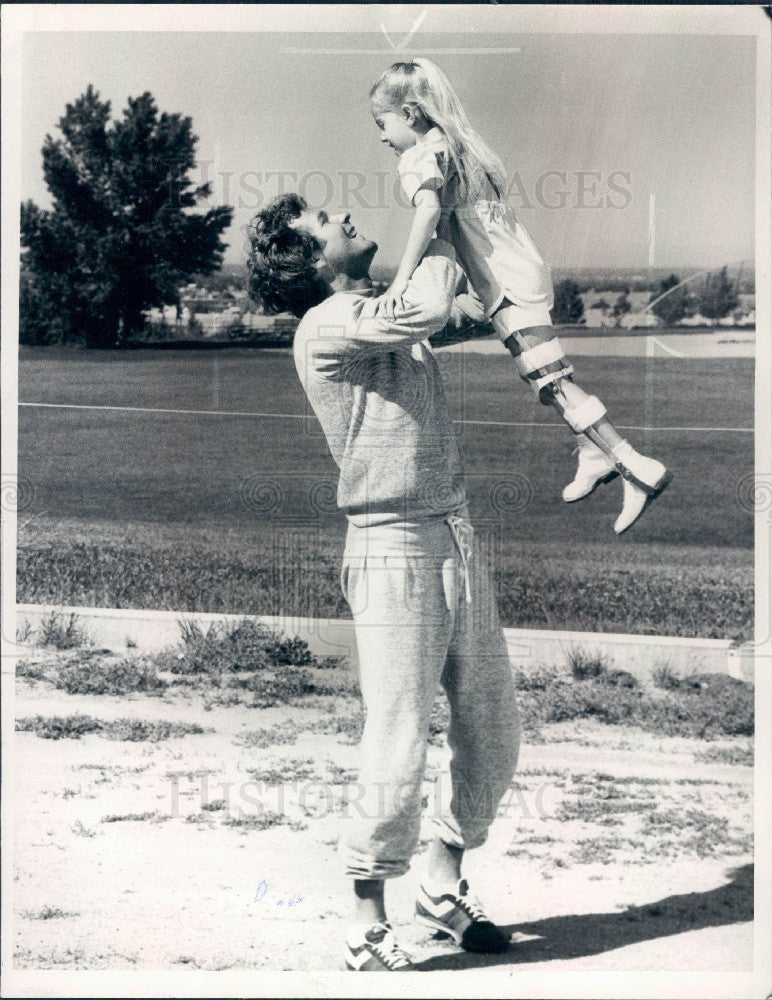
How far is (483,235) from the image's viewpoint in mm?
5320

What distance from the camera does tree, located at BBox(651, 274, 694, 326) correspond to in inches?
225

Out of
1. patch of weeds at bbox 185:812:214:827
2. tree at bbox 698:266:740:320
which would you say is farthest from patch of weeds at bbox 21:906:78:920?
tree at bbox 698:266:740:320

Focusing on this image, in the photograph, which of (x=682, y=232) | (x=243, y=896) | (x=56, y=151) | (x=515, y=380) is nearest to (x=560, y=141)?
(x=682, y=232)

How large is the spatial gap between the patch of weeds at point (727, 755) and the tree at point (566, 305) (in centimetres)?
196

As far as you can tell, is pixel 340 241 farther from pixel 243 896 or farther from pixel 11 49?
pixel 243 896

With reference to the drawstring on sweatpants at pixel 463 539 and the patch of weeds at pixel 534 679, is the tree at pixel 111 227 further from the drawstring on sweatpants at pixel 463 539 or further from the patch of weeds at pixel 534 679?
the patch of weeds at pixel 534 679

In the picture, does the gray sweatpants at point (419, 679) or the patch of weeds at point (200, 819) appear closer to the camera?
the gray sweatpants at point (419, 679)

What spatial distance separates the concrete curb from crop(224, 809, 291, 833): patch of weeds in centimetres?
71

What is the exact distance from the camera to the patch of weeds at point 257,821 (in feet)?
18.1

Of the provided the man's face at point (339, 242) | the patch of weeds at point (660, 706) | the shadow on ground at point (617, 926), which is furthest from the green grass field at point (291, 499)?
the shadow on ground at point (617, 926)

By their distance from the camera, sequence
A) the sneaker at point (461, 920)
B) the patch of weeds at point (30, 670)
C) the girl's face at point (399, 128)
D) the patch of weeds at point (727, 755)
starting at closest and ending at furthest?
the sneaker at point (461, 920)
the girl's face at point (399, 128)
the patch of weeds at point (727, 755)
the patch of weeds at point (30, 670)

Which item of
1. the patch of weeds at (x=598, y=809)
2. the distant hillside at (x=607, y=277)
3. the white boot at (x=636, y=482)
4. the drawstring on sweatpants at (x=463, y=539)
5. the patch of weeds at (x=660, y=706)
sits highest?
the distant hillside at (x=607, y=277)

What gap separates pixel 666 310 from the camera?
5.76 meters

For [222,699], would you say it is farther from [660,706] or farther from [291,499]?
[660,706]
